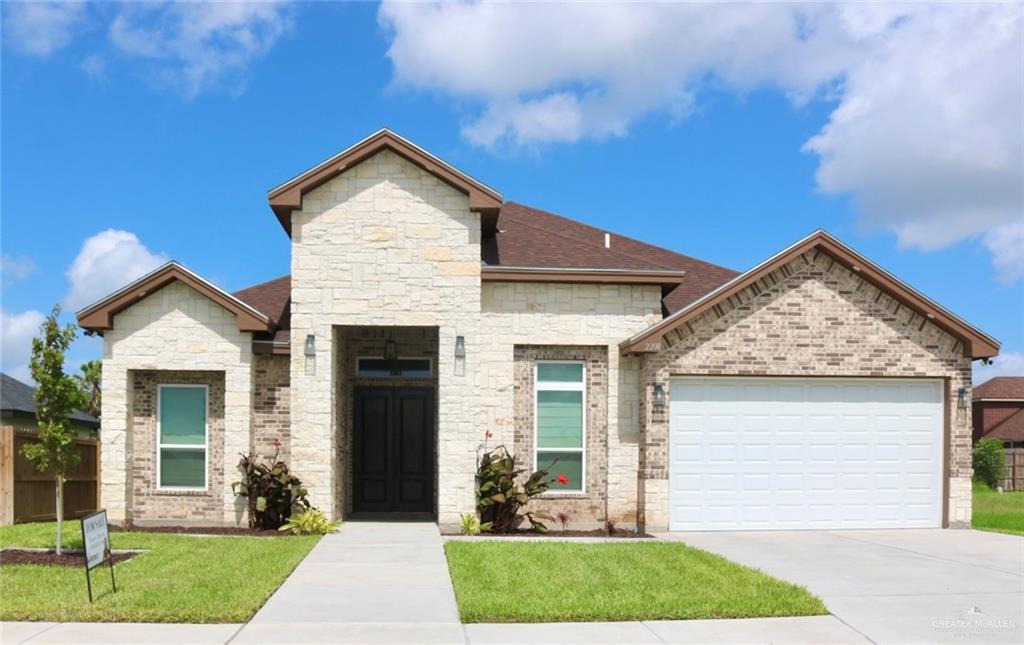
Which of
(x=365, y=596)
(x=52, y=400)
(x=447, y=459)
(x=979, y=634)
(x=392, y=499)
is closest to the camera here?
(x=979, y=634)

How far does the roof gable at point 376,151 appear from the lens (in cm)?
1611

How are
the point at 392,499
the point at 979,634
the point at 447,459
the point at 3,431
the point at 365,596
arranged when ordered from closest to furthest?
the point at 979,634
the point at 365,596
the point at 447,459
the point at 3,431
the point at 392,499

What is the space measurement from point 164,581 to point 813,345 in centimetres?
1094

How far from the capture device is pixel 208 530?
619 inches

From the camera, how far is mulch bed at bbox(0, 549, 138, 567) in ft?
39.7

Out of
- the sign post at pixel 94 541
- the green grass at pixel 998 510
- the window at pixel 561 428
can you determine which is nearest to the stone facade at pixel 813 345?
the window at pixel 561 428

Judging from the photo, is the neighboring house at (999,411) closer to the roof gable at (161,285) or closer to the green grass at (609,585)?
the green grass at (609,585)

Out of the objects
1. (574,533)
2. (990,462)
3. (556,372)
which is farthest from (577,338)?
(990,462)

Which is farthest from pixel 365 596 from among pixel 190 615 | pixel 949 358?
pixel 949 358

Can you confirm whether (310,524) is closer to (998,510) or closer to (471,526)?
(471,526)

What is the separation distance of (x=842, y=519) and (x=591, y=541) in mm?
4972

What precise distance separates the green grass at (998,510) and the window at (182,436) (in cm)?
1390

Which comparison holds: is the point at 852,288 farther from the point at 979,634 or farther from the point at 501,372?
the point at 979,634

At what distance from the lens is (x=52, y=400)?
12.6 metres
